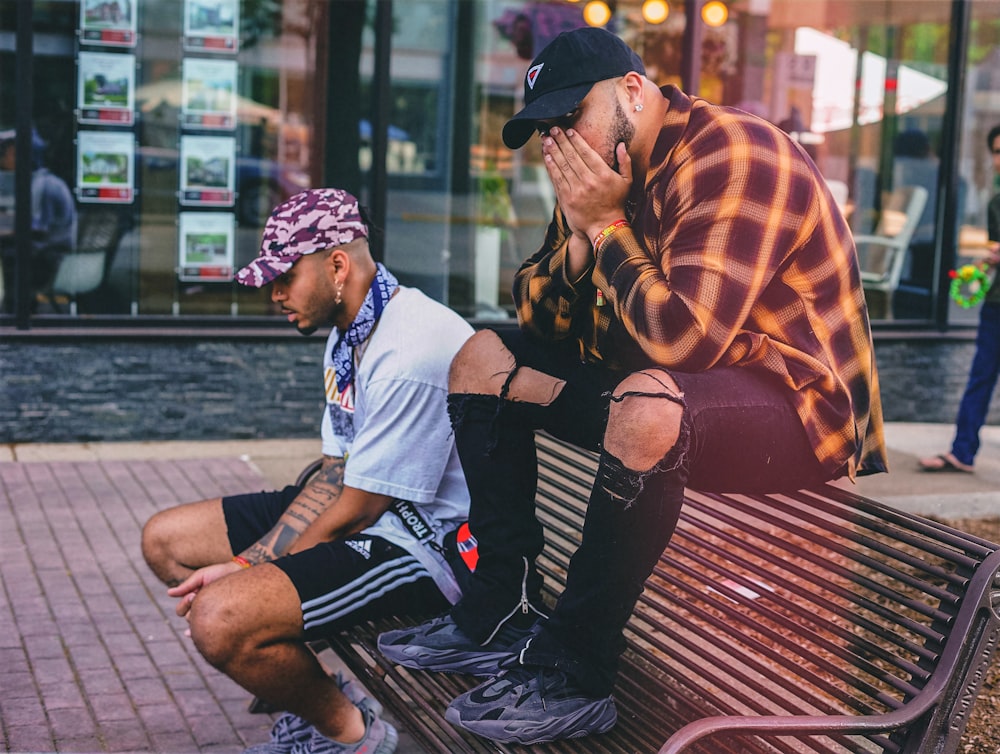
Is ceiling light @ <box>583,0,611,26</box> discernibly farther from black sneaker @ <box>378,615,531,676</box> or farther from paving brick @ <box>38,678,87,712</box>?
black sneaker @ <box>378,615,531,676</box>

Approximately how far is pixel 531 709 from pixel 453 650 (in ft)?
1.42

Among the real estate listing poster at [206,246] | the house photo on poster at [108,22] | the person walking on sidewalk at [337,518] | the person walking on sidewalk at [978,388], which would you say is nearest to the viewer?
the person walking on sidewalk at [337,518]

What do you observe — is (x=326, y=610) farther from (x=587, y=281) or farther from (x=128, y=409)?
(x=128, y=409)

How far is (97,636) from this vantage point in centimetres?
446

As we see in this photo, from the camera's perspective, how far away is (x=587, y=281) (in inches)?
114

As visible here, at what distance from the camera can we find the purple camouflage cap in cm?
329

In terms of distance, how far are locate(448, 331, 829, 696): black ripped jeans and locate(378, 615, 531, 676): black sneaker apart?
0.03 metres

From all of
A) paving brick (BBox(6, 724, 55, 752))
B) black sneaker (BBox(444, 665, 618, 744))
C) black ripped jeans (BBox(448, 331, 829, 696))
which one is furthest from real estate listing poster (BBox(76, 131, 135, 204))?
black sneaker (BBox(444, 665, 618, 744))

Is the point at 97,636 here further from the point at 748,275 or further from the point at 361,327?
the point at 748,275

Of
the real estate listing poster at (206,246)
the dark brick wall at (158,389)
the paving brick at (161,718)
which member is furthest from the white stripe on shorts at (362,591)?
the real estate listing poster at (206,246)

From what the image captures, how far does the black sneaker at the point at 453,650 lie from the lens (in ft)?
9.29

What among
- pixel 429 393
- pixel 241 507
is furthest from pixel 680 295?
pixel 241 507

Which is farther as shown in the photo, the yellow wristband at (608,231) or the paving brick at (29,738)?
the paving brick at (29,738)

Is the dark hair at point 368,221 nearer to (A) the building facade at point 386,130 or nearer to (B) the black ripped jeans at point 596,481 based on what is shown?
(B) the black ripped jeans at point 596,481
